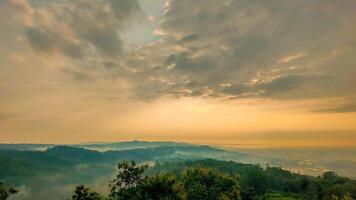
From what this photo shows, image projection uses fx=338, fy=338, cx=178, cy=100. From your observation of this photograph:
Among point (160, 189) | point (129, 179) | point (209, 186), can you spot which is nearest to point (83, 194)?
point (129, 179)

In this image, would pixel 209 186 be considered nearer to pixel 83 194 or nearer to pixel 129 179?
pixel 129 179

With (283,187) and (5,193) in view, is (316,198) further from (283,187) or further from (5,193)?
(5,193)

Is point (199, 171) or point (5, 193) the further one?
point (199, 171)

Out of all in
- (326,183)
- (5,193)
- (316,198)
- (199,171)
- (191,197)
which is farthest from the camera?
(326,183)

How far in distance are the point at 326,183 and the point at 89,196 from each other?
477 feet

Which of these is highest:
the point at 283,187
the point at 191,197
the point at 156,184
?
the point at 156,184

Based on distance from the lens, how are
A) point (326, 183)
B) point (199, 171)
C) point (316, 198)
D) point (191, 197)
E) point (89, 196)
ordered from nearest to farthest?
1. point (89, 196)
2. point (191, 197)
3. point (199, 171)
4. point (316, 198)
5. point (326, 183)

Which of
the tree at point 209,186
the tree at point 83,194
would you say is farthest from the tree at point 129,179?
the tree at point 209,186

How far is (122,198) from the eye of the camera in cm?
6569

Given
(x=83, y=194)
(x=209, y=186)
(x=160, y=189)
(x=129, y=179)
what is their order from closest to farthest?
(x=83, y=194) → (x=129, y=179) → (x=160, y=189) → (x=209, y=186)

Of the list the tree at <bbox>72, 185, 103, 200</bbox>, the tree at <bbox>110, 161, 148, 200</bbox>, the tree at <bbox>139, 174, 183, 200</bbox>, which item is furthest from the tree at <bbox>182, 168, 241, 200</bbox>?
the tree at <bbox>72, 185, 103, 200</bbox>

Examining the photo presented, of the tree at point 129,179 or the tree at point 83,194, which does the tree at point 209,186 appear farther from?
the tree at point 83,194

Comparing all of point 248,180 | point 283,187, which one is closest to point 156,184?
point 248,180

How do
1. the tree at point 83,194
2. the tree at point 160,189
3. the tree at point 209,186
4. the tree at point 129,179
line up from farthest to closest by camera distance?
1. the tree at point 209,186
2. the tree at point 160,189
3. the tree at point 129,179
4. the tree at point 83,194
